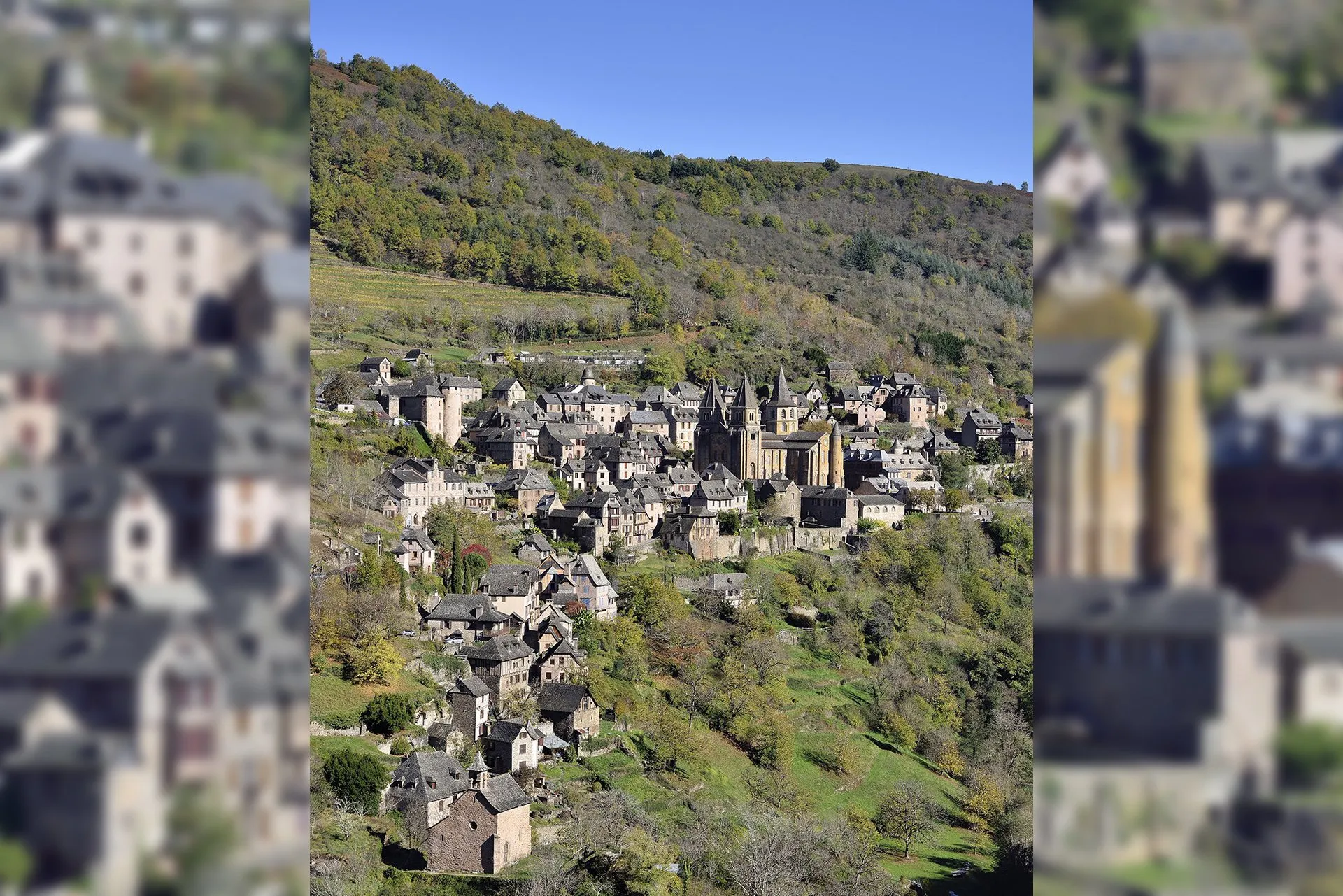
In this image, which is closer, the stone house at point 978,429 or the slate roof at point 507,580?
the slate roof at point 507,580

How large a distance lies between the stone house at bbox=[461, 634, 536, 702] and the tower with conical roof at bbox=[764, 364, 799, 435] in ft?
71.6

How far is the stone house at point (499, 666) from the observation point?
82.6 feet

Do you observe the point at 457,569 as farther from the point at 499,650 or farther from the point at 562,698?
the point at 562,698

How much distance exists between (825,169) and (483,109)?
31.8m

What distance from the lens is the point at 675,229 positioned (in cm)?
8250

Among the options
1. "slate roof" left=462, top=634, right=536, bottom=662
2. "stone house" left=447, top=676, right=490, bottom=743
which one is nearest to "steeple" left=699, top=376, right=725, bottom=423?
"slate roof" left=462, top=634, right=536, bottom=662

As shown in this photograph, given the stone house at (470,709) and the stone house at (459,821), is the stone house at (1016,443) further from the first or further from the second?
the stone house at (459,821)
